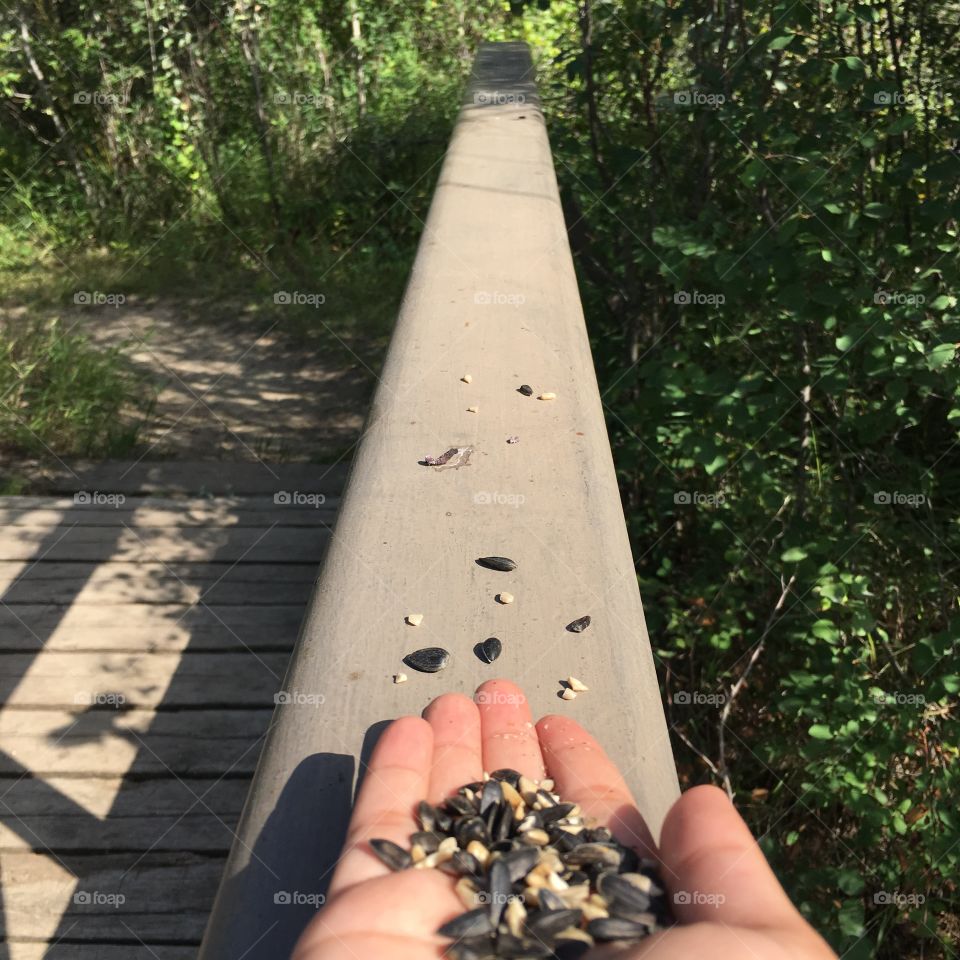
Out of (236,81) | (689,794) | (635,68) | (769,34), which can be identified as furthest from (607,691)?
(236,81)

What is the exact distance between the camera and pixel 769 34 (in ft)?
9.14

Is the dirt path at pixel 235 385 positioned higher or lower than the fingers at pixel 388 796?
lower

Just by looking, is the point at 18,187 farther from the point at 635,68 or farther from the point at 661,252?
the point at 661,252

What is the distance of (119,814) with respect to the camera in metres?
2.49

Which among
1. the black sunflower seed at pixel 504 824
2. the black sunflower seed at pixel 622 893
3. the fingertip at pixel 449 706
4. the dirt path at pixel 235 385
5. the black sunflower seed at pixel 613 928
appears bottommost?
the dirt path at pixel 235 385

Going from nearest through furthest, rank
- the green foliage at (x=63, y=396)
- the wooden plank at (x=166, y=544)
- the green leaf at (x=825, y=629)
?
the green leaf at (x=825, y=629), the wooden plank at (x=166, y=544), the green foliage at (x=63, y=396)

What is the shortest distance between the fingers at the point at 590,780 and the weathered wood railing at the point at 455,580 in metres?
0.03

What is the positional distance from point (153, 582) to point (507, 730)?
261 centimetres

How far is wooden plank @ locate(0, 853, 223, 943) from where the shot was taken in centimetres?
222

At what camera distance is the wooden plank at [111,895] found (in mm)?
2225

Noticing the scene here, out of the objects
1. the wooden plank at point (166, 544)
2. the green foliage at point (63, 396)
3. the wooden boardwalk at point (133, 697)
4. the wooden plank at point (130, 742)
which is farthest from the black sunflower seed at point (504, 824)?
the green foliage at point (63, 396)

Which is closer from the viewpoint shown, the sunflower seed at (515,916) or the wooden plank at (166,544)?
the sunflower seed at (515,916)

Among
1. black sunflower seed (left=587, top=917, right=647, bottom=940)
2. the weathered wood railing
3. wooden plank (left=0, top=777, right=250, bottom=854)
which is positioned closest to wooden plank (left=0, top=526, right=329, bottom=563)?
wooden plank (left=0, top=777, right=250, bottom=854)

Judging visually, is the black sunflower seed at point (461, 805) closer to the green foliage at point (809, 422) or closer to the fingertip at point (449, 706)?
the fingertip at point (449, 706)
